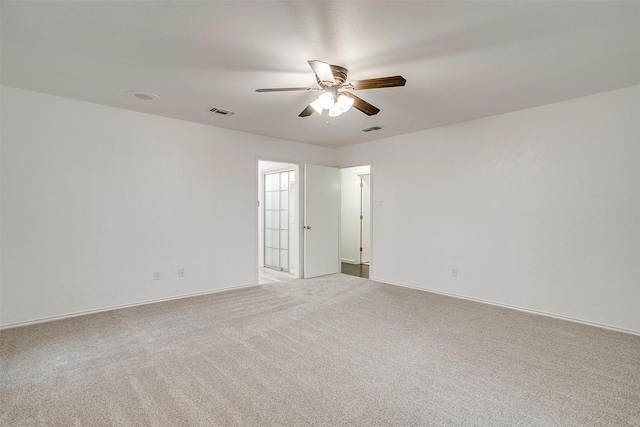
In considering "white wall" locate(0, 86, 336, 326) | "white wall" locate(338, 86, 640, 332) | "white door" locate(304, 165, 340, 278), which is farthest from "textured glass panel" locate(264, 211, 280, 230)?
"white wall" locate(338, 86, 640, 332)

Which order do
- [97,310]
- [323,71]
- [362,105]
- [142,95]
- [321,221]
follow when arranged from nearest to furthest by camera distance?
1. [323,71]
2. [362,105]
3. [142,95]
4. [97,310]
5. [321,221]

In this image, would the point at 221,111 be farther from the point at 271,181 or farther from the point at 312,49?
the point at 271,181

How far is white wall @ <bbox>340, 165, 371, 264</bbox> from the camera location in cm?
713

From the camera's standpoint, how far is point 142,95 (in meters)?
3.33

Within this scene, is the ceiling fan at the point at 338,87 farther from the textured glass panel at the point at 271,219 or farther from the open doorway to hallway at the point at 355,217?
the open doorway to hallway at the point at 355,217

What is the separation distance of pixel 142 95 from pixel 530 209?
4866 millimetres

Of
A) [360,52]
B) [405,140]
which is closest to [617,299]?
[405,140]

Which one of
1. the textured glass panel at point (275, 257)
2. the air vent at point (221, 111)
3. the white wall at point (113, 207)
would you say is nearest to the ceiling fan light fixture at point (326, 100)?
the air vent at point (221, 111)

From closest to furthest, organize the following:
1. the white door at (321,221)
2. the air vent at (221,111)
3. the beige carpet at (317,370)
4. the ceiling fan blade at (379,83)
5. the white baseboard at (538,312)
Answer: the beige carpet at (317,370) < the ceiling fan blade at (379,83) < the white baseboard at (538,312) < the air vent at (221,111) < the white door at (321,221)

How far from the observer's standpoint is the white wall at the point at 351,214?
23.4ft

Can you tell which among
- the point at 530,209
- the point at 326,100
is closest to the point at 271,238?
the point at 326,100

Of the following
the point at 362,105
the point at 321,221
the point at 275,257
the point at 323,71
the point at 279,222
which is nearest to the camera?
the point at 323,71

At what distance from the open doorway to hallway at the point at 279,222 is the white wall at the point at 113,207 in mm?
939

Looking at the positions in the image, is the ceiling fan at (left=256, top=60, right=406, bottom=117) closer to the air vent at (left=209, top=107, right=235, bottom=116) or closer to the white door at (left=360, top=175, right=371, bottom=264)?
the air vent at (left=209, top=107, right=235, bottom=116)
